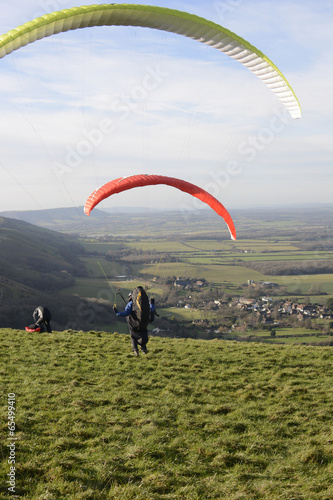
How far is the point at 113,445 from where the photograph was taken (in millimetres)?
6719

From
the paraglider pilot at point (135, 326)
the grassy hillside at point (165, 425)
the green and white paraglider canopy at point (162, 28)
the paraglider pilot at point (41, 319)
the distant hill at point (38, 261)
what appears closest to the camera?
the grassy hillside at point (165, 425)

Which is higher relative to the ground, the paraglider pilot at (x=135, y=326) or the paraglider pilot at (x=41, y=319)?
the paraglider pilot at (x=135, y=326)

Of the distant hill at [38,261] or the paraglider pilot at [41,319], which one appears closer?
the paraglider pilot at [41,319]

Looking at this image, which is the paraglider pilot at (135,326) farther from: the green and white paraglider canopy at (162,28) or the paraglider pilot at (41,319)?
the green and white paraglider canopy at (162,28)

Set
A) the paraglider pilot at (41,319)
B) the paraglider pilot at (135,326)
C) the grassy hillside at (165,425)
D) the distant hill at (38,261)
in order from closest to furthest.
→ the grassy hillside at (165,425) → the paraglider pilot at (135,326) → the paraglider pilot at (41,319) → the distant hill at (38,261)

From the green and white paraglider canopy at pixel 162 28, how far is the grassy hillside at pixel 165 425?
26.8 ft

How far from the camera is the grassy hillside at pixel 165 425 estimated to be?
18.3 feet

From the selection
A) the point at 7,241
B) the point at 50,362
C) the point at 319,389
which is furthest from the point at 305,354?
the point at 7,241

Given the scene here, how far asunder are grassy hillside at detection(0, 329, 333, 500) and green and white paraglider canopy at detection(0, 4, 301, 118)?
817 cm

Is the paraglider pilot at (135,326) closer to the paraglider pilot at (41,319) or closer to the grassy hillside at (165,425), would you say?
the grassy hillside at (165,425)

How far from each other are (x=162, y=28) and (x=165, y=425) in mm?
10543

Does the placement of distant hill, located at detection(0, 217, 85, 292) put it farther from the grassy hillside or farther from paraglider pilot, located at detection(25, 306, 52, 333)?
the grassy hillside

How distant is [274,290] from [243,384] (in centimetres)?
6219

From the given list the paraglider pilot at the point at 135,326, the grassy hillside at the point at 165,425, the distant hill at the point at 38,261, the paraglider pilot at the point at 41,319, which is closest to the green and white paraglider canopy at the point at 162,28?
the paraglider pilot at the point at 135,326
